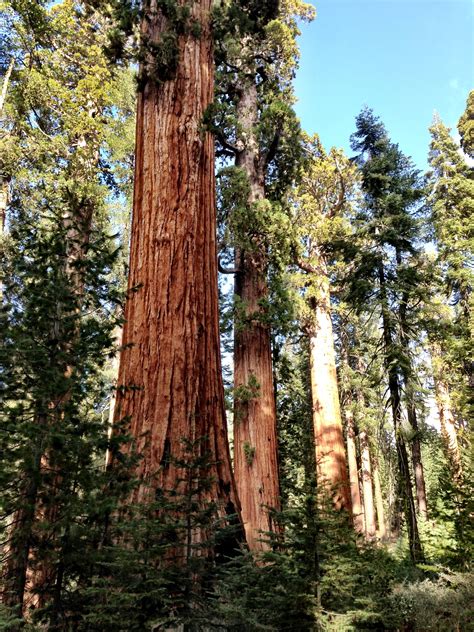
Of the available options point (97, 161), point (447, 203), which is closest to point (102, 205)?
point (97, 161)

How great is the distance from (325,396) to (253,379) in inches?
173

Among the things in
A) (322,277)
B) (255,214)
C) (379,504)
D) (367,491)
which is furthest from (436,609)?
(379,504)

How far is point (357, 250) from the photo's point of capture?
38.2 ft

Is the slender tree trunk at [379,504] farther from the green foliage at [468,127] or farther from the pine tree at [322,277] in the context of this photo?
the green foliage at [468,127]

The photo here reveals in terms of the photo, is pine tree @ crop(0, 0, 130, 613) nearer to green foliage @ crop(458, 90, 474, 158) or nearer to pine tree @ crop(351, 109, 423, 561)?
pine tree @ crop(351, 109, 423, 561)

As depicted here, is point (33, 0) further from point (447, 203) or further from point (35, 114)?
point (447, 203)

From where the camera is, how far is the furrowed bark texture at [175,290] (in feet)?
12.1

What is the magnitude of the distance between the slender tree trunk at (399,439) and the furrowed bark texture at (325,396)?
1329 millimetres

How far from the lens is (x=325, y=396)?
37.2ft

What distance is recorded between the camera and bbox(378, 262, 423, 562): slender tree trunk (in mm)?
8984

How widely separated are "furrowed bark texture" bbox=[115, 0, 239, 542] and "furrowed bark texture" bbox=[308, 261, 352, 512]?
7264 millimetres

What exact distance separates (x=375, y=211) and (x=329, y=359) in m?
4.34

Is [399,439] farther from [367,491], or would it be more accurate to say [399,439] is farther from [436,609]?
[367,491]

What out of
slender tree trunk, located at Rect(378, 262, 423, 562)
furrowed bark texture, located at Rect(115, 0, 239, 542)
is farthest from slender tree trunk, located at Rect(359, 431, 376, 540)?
furrowed bark texture, located at Rect(115, 0, 239, 542)
